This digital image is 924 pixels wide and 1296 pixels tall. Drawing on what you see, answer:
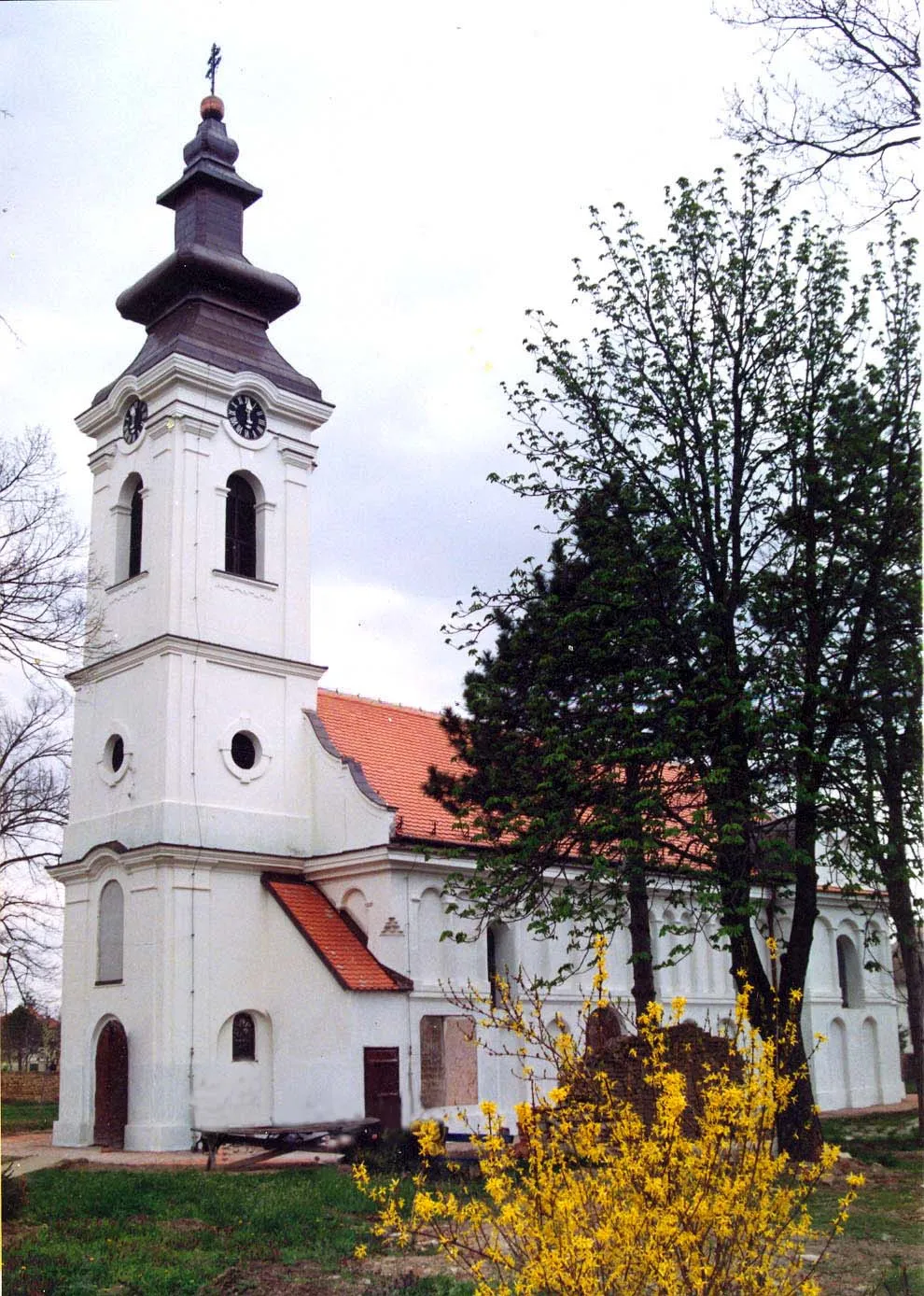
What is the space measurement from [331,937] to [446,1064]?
2.77 meters

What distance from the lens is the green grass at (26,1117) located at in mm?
25797

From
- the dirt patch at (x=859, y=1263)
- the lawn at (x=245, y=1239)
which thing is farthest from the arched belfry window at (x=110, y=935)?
the dirt patch at (x=859, y=1263)

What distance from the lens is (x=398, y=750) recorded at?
25547 millimetres

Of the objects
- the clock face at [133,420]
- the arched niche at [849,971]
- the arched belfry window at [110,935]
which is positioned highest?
the clock face at [133,420]

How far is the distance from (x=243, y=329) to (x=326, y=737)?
7852 millimetres

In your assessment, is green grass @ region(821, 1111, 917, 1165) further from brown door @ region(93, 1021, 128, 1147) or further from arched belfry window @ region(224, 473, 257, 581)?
arched belfry window @ region(224, 473, 257, 581)

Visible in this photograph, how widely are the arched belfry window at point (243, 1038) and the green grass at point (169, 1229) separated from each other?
18.4ft

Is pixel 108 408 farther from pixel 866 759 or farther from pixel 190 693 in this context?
pixel 866 759

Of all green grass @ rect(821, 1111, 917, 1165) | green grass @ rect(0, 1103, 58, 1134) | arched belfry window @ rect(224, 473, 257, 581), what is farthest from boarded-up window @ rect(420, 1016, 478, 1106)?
arched belfry window @ rect(224, 473, 257, 581)

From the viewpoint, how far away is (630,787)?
14.7 metres

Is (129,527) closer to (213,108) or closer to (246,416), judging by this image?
(246,416)

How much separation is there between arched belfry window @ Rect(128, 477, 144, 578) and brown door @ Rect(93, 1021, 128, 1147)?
315 inches

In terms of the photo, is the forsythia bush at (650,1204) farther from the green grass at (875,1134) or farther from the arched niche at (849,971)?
the arched niche at (849,971)

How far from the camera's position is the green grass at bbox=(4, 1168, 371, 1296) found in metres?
9.19
